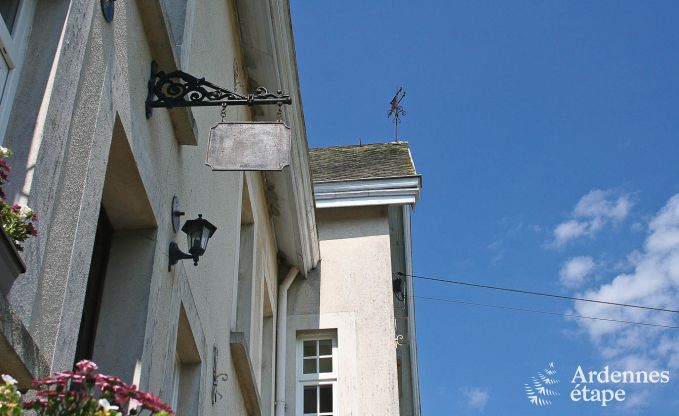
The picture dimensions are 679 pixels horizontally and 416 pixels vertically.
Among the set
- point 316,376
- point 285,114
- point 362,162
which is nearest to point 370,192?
point 362,162

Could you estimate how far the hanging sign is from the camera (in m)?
5.21

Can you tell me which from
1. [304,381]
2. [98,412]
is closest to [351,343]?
[304,381]

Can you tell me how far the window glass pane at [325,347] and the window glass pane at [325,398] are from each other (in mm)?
503

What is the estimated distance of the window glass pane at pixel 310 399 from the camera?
1077 cm

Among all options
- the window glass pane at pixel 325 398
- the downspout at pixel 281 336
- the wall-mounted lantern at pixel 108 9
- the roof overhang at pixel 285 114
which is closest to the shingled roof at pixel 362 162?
the roof overhang at pixel 285 114

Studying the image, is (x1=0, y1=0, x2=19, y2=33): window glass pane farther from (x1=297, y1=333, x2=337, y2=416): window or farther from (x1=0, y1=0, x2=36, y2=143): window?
(x1=297, y1=333, x2=337, y2=416): window

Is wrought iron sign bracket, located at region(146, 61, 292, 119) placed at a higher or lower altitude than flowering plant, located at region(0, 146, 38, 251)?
higher

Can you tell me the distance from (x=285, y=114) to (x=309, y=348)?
337 centimetres

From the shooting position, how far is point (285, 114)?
30.1 feet

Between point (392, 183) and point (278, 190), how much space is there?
2.08 m

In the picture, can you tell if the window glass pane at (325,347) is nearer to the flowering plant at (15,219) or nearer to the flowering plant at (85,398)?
the flowering plant at (15,219)

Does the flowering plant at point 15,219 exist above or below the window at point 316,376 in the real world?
below

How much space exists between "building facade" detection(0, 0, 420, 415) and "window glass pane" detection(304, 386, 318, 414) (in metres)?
0.03

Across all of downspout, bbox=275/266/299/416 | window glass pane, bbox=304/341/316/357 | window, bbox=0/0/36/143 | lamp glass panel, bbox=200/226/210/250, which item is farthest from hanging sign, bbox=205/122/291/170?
window glass pane, bbox=304/341/316/357
